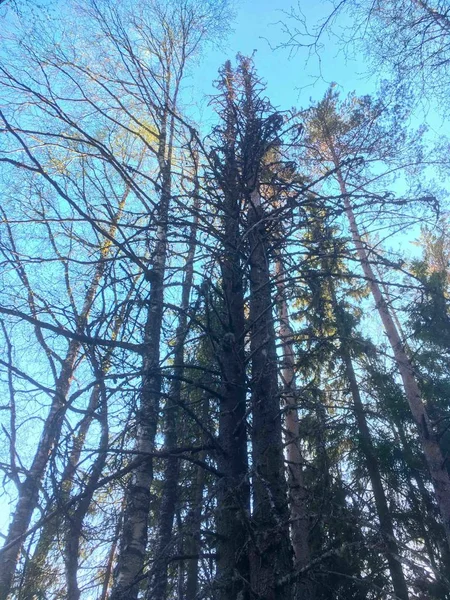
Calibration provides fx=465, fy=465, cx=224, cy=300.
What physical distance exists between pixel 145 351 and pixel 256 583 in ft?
7.37

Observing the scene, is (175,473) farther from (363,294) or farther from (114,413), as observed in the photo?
(363,294)

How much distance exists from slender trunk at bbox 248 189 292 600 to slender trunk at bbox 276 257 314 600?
9 centimetres

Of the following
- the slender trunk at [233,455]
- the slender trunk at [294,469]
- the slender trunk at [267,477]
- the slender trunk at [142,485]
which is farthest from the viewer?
the slender trunk at [142,485]

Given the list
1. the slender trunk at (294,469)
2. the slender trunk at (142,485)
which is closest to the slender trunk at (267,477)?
the slender trunk at (294,469)

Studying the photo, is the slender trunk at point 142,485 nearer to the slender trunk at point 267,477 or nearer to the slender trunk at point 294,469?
the slender trunk at point 267,477

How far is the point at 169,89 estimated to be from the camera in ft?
25.6

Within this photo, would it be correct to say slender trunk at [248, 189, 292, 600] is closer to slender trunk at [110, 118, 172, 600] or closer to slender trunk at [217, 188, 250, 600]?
slender trunk at [217, 188, 250, 600]

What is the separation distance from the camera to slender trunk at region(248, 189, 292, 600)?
265 cm

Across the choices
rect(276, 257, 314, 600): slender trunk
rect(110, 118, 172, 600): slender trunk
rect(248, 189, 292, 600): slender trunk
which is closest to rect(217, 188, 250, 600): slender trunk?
rect(248, 189, 292, 600): slender trunk

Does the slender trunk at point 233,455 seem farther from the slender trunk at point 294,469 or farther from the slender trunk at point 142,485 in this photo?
the slender trunk at point 142,485

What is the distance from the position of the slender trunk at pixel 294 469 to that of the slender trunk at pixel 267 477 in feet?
0.31

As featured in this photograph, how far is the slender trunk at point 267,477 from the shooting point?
8.68ft

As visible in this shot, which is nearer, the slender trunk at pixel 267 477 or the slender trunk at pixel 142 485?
the slender trunk at pixel 267 477

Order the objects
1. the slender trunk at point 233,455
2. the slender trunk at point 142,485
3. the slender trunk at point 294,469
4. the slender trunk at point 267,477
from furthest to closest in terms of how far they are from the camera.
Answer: the slender trunk at point 142,485, the slender trunk at point 294,469, the slender trunk at point 233,455, the slender trunk at point 267,477
